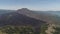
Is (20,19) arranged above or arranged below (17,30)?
above

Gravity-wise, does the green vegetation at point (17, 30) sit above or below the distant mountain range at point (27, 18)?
below

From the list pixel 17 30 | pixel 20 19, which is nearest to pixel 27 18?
pixel 20 19

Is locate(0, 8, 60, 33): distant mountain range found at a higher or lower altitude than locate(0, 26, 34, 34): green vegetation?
higher

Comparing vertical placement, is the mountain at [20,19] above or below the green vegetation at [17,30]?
above

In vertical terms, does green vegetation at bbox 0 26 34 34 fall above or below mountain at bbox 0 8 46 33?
below

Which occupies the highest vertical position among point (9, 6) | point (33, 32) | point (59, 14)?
point (9, 6)

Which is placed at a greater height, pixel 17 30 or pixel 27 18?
pixel 27 18

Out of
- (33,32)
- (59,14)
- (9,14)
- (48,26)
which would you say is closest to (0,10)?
(9,14)

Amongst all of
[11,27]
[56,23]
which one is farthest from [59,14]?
[11,27]

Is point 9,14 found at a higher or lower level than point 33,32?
higher

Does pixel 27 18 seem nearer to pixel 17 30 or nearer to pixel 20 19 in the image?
pixel 20 19

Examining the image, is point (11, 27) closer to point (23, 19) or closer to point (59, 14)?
point (23, 19)
